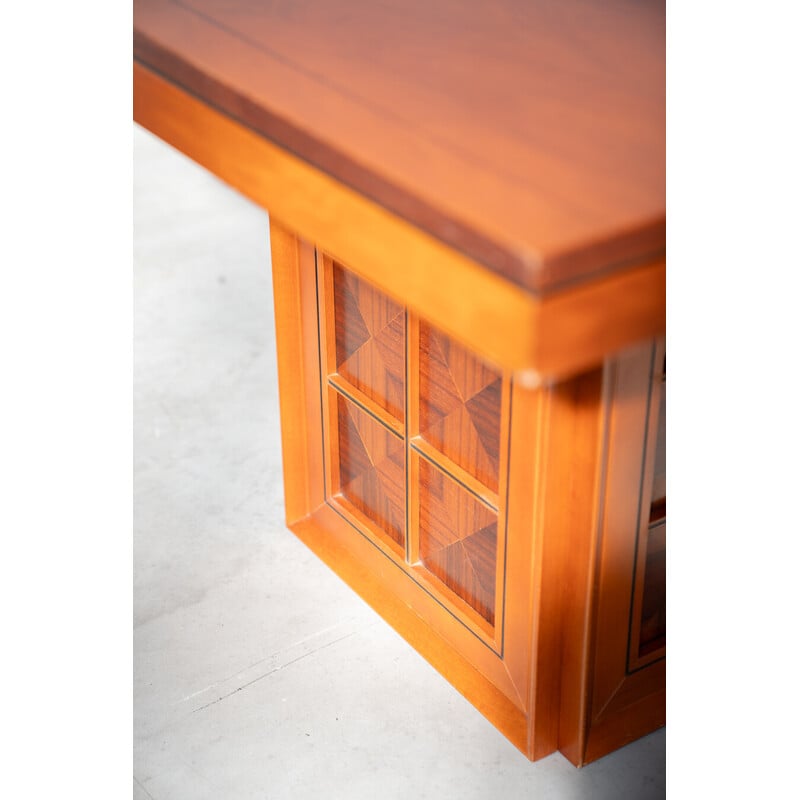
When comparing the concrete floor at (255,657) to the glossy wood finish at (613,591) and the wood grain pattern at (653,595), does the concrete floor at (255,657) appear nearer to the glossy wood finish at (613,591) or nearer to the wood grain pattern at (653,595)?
the glossy wood finish at (613,591)

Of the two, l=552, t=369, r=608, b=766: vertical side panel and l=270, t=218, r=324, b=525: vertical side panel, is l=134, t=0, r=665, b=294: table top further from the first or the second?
l=270, t=218, r=324, b=525: vertical side panel

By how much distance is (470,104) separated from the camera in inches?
42.1

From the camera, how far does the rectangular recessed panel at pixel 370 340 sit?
1.66 m

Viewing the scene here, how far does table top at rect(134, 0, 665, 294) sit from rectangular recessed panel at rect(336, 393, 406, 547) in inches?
27.0

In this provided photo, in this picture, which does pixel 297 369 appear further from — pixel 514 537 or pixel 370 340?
pixel 514 537

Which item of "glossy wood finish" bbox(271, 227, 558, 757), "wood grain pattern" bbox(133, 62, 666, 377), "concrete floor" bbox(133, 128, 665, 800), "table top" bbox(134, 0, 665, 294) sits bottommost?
"concrete floor" bbox(133, 128, 665, 800)

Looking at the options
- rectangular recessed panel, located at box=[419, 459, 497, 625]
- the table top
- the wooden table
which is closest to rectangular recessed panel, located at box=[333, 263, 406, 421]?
the wooden table

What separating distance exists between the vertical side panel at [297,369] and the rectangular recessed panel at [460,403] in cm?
29

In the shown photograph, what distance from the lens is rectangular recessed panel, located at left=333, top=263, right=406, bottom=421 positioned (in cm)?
166
